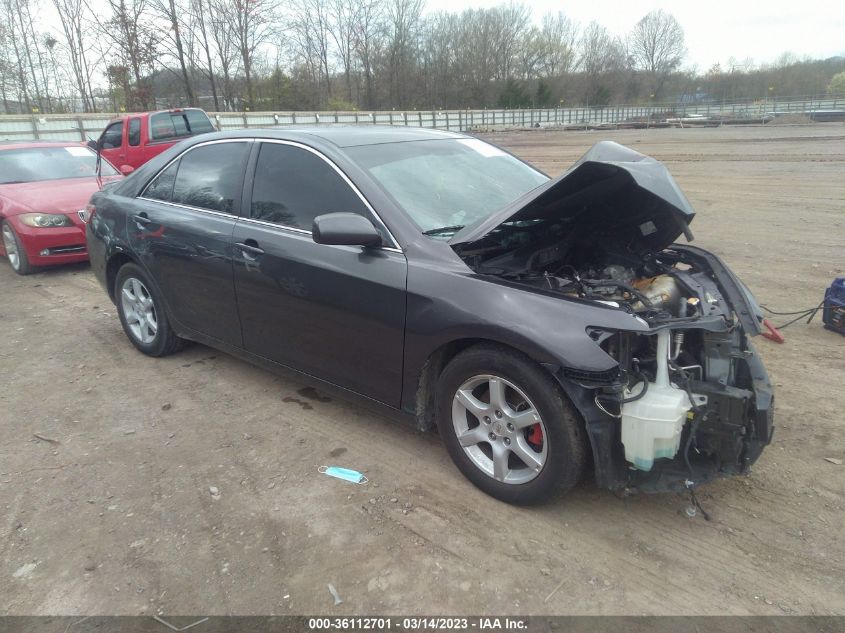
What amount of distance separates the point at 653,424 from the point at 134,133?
14029mm

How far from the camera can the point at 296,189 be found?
11.6ft

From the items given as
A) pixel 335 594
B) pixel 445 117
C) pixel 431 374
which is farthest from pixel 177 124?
pixel 445 117

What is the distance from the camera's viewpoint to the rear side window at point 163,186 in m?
4.41

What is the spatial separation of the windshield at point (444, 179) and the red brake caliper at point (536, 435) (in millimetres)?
1096

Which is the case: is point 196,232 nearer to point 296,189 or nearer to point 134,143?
point 296,189

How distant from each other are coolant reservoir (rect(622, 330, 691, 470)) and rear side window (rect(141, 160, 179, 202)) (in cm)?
357

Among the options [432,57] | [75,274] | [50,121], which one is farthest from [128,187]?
[432,57]

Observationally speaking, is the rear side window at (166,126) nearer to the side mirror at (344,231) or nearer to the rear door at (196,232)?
the rear door at (196,232)

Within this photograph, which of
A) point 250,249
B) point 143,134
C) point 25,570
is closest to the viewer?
point 25,570

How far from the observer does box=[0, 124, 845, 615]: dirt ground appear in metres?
2.38

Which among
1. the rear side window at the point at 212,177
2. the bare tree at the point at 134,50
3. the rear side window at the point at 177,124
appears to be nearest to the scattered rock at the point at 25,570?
the rear side window at the point at 212,177

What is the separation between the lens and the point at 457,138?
4.17 meters

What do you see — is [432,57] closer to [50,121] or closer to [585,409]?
[50,121]

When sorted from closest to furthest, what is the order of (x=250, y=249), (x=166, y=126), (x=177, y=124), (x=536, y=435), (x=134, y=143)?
(x=536, y=435) < (x=250, y=249) < (x=134, y=143) < (x=166, y=126) < (x=177, y=124)
